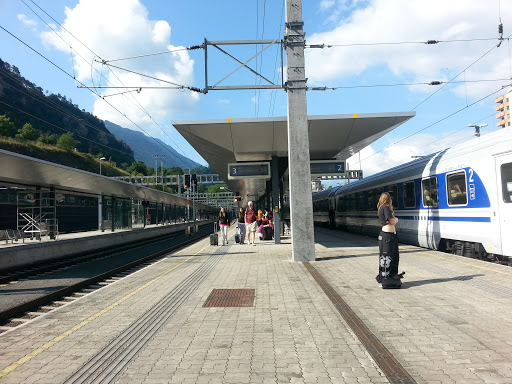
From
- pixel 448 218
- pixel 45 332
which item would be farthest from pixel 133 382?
pixel 448 218

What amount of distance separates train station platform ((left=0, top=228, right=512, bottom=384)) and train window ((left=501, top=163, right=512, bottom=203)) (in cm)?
164

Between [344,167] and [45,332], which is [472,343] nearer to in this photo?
[45,332]

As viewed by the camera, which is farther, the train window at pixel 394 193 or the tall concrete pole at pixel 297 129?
the train window at pixel 394 193

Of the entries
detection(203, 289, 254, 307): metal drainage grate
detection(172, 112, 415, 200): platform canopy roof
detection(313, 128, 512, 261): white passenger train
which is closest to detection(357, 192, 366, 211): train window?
detection(313, 128, 512, 261): white passenger train

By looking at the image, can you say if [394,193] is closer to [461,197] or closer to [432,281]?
[461,197]

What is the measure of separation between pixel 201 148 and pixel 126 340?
13.8 metres

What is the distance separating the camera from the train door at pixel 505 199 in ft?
28.6

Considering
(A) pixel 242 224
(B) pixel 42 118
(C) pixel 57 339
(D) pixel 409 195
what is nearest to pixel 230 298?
(C) pixel 57 339

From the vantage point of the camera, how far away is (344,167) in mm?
17500

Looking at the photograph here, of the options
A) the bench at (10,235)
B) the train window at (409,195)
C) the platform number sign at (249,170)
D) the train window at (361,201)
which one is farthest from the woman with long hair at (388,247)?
the bench at (10,235)

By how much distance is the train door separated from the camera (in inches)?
343

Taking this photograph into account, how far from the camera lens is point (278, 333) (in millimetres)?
4977

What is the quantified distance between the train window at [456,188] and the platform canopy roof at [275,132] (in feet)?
12.1

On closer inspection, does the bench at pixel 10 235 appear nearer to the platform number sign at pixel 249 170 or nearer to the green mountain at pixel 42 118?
the platform number sign at pixel 249 170
